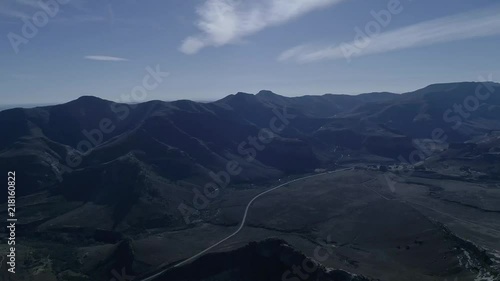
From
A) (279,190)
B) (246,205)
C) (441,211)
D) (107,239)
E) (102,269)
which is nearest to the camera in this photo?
(102,269)

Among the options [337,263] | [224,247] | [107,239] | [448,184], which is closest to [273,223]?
[224,247]

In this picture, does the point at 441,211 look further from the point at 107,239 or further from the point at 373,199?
the point at 107,239

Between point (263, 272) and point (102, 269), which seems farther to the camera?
point (102, 269)

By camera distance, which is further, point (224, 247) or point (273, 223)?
point (273, 223)

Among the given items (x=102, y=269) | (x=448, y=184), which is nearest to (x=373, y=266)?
(x=102, y=269)

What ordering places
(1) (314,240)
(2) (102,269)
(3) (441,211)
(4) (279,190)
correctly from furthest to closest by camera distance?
1. (4) (279,190)
2. (3) (441,211)
3. (1) (314,240)
4. (2) (102,269)

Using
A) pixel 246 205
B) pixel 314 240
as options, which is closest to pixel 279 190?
pixel 246 205

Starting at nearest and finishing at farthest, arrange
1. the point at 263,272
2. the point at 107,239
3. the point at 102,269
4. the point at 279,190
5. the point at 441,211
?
the point at 263,272 < the point at 102,269 < the point at 107,239 < the point at 441,211 < the point at 279,190

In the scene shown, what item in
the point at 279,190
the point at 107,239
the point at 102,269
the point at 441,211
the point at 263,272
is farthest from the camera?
the point at 279,190

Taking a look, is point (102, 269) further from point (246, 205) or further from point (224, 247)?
point (246, 205)
